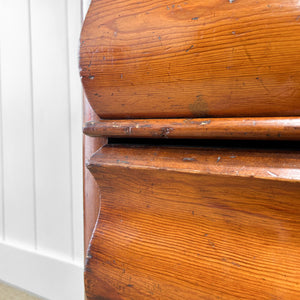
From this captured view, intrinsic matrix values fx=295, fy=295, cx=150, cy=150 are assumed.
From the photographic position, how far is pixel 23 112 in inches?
40.0

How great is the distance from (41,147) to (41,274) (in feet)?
1.41

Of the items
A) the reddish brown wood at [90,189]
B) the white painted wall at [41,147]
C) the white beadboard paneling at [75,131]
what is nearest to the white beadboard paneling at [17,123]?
the white painted wall at [41,147]

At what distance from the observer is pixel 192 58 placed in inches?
13.8

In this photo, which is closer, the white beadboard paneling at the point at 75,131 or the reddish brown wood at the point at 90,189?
the reddish brown wood at the point at 90,189

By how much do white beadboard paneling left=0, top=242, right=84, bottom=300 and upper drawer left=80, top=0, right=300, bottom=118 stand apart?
0.71 metres

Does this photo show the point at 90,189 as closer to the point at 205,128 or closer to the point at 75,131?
the point at 205,128

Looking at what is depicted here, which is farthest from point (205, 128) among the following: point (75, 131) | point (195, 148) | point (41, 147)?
Result: point (41, 147)

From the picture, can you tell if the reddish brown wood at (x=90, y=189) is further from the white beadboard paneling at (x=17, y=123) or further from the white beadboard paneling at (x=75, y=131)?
the white beadboard paneling at (x=17, y=123)

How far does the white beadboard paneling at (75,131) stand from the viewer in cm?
88

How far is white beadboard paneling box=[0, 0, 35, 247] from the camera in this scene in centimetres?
99

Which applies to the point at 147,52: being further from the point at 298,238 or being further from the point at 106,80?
the point at 298,238

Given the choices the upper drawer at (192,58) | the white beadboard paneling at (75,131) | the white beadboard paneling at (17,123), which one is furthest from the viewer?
the white beadboard paneling at (17,123)

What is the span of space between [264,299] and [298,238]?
79 mm

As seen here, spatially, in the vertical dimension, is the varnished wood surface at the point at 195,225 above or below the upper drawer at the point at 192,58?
below
